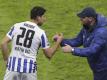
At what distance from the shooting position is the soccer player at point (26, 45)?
30.3ft

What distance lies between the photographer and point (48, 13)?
15.7 metres

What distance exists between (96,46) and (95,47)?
0.09 ft

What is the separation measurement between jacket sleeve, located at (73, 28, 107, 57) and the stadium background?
9.73 feet

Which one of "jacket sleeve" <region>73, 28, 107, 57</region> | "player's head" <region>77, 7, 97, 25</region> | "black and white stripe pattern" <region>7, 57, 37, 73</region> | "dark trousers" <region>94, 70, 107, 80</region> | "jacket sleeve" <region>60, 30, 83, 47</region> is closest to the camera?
"jacket sleeve" <region>73, 28, 107, 57</region>

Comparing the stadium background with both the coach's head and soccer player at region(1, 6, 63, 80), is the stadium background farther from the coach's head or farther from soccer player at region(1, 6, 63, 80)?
the coach's head

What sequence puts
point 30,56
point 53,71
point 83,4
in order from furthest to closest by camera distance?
point 83,4 → point 53,71 → point 30,56

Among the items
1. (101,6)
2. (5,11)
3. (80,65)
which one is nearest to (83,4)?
(101,6)

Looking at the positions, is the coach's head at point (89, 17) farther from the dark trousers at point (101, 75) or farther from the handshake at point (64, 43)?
the dark trousers at point (101, 75)

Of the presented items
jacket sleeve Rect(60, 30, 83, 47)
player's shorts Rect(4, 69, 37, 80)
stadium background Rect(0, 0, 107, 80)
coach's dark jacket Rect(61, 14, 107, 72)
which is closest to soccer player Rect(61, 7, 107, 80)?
coach's dark jacket Rect(61, 14, 107, 72)

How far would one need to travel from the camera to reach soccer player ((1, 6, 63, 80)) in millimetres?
9250

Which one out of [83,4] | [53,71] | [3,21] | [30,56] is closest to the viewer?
[30,56]

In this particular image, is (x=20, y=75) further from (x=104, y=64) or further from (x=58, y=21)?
(x=58, y=21)

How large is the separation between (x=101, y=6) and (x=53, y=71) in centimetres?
429

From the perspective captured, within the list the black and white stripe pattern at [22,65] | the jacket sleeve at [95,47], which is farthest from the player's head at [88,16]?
the black and white stripe pattern at [22,65]
